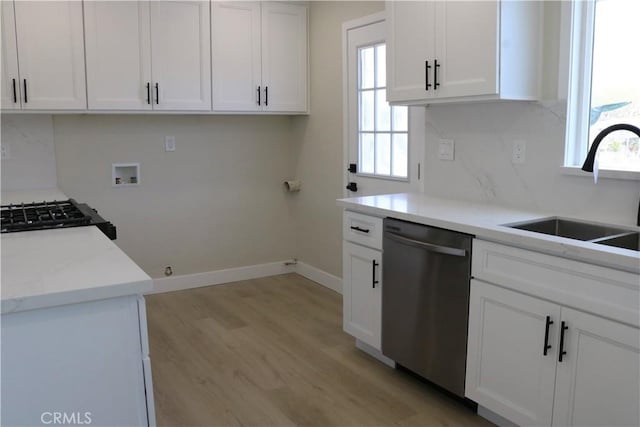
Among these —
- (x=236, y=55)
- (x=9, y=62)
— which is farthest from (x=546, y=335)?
(x=9, y=62)

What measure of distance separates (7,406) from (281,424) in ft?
4.23

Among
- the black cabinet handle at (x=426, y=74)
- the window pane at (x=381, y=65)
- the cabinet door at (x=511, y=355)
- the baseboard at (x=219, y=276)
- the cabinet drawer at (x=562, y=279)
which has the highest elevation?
the window pane at (x=381, y=65)

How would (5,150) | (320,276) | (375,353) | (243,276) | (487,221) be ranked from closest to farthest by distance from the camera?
(487,221) → (375,353) → (5,150) → (320,276) → (243,276)

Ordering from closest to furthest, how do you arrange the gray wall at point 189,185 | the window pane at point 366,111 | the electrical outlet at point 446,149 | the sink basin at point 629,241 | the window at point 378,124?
the sink basin at point 629,241 < the electrical outlet at point 446,149 < the window at point 378,124 < the window pane at point 366,111 < the gray wall at point 189,185

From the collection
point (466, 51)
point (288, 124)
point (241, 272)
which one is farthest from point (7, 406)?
point (288, 124)

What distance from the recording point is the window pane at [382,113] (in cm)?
367

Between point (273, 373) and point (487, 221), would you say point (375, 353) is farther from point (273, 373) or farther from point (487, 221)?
point (487, 221)

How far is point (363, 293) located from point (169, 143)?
83.7 inches

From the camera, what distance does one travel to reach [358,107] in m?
3.92

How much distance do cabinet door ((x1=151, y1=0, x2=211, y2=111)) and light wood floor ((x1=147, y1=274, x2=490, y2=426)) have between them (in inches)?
59.3

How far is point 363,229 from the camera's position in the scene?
297 centimetres

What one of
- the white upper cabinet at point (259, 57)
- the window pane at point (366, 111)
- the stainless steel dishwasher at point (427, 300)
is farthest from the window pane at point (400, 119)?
the white upper cabinet at point (259, 57)

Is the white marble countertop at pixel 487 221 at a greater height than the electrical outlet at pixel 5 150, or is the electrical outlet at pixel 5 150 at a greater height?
the electrical outlet at pixel 5 150

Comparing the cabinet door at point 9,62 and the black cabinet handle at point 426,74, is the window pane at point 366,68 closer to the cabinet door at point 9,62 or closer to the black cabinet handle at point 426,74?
the black cabinet handle at point 426,74
